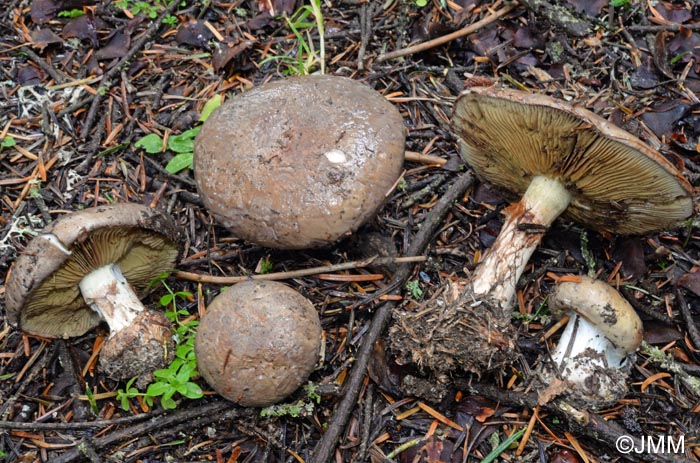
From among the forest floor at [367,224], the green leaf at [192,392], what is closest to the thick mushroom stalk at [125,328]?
the forest floor at [367,224]

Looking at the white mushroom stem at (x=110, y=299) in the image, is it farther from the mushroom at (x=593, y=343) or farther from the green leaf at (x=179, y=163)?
the mushroom at (x=593, y=343)

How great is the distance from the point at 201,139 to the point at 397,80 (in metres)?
1.34

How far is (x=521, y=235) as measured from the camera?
313 cm

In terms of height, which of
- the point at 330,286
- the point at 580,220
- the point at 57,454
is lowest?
the point at 57,454

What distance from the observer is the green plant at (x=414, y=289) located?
3.25 meters

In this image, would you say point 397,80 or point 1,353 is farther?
point 397,80

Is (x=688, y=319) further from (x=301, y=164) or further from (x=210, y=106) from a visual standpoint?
(x=210, y=106)

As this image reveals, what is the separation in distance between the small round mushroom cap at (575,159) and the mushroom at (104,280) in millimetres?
1643

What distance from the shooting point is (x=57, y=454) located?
9.75 ft

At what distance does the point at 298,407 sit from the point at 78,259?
1.28 m

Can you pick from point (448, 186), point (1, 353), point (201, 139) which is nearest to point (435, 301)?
point (448, 186)

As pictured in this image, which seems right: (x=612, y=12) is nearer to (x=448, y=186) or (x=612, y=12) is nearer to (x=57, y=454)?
(x=448, y=186)

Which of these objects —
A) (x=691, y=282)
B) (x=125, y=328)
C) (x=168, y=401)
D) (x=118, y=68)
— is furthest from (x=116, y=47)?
(x=691, y=282)

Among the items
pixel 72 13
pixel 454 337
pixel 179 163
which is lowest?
pixel 454 337
